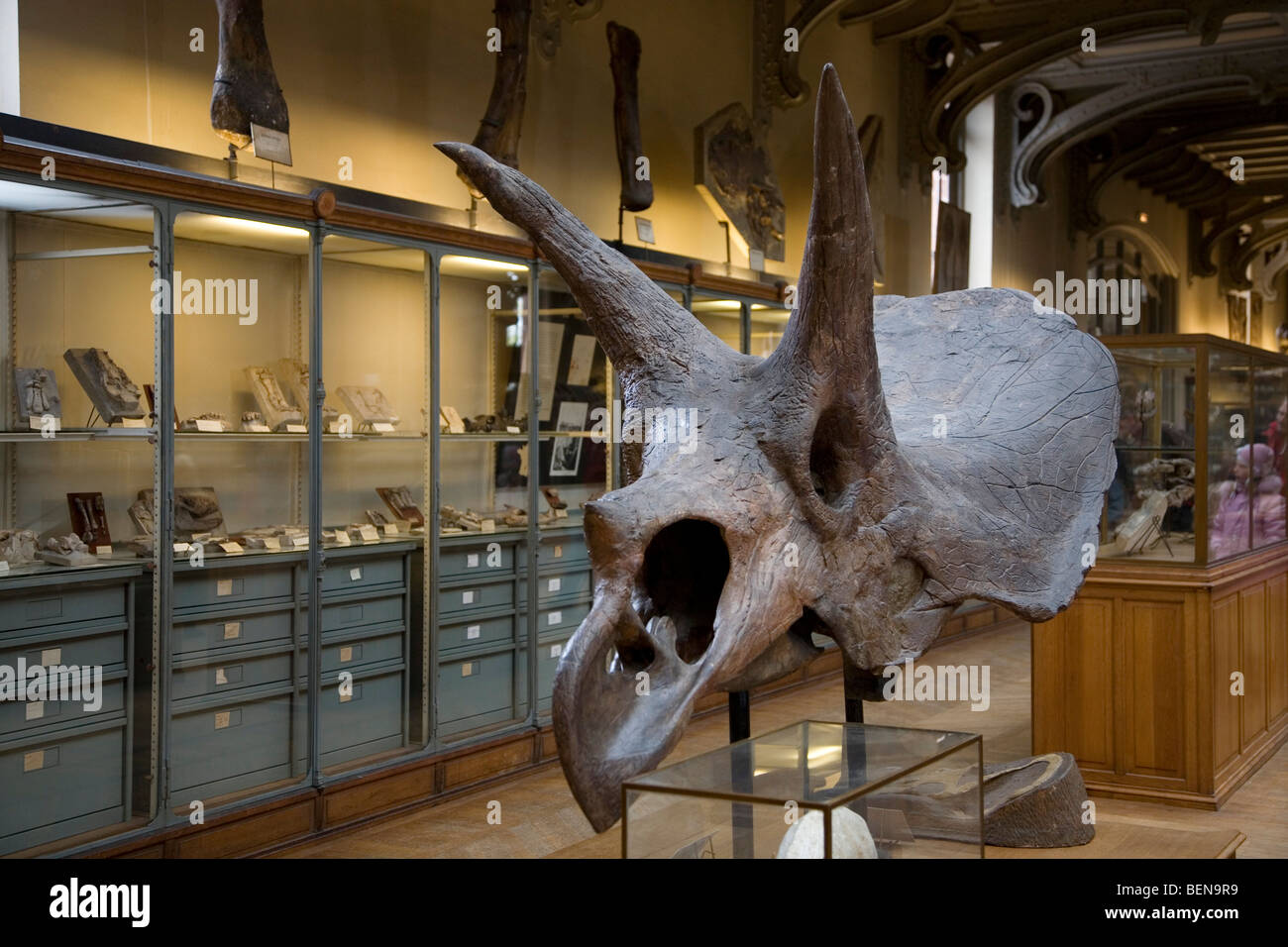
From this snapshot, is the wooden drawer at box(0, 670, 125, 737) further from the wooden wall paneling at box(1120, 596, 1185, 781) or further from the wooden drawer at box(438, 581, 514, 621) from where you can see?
the wooden wall paneling at box(1120, 596, 1185, 781)

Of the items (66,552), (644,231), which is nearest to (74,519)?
(66,552)

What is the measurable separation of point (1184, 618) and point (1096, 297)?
1010cm

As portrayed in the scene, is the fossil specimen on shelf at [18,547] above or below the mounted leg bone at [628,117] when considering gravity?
below

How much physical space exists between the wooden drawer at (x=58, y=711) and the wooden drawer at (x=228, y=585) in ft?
1.21

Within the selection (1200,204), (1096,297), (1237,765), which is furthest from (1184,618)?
(1200,204)

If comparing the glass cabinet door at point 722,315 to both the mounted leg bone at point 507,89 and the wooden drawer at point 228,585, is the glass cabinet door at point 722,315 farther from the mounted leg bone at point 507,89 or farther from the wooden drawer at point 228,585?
the wooden drawer at point 228,585

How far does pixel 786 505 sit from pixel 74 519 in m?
3.34

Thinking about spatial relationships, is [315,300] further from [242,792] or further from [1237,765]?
[1237,765]

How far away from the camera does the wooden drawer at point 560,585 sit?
6.66 metres

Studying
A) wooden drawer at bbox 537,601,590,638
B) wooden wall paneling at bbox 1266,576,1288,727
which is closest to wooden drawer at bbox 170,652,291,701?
wooden drawer at bbox 537,601,590,638

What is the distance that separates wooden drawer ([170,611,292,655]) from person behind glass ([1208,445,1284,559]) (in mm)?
4194

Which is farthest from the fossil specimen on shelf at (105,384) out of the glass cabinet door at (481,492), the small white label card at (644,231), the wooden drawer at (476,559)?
the small white label card at (644,231)

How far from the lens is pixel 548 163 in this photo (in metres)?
7.36

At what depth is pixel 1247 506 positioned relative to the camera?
696cm
